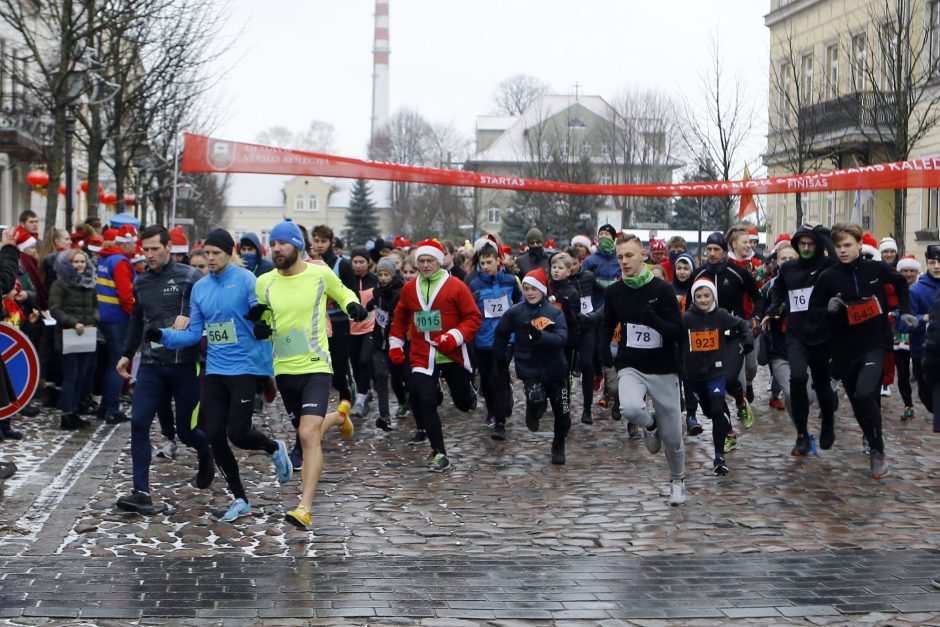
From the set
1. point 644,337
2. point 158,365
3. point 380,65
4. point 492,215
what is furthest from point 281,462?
point 380,65

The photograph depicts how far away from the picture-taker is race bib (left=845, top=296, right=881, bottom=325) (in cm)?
1051

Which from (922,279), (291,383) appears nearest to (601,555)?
(291,383)

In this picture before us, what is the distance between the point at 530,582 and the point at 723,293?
6156 mm

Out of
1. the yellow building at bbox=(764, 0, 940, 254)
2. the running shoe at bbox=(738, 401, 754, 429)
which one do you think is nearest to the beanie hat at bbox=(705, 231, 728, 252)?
the running shoe at bbox=(738, 401, 754, 429)

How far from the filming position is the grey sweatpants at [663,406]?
941 cm

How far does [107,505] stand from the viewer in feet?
29.7

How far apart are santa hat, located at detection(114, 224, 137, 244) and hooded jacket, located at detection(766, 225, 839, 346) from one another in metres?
6.33

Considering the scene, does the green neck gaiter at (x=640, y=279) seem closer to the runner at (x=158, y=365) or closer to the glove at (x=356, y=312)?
the glove at (x=356, y=312)

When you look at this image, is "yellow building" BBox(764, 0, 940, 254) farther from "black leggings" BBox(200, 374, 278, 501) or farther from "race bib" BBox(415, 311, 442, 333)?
"black leggings" BBox(200, 374, 278, 501)

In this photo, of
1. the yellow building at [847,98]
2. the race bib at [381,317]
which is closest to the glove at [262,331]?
Result: the race bib at [381,317]

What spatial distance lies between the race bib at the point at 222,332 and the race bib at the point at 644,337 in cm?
295

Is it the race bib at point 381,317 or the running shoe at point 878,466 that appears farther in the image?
the race bib at point 381,317

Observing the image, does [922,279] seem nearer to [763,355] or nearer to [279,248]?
[763,355]

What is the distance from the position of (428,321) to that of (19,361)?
3.38m
